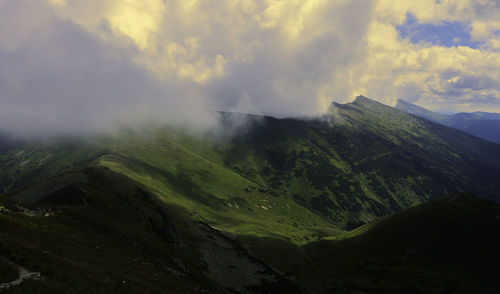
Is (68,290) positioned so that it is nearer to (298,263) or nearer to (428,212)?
(298,263)

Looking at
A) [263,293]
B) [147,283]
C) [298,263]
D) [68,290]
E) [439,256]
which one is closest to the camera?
[68,290]

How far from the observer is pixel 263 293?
98.7m

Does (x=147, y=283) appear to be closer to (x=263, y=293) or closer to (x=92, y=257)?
(x=92, y=257)

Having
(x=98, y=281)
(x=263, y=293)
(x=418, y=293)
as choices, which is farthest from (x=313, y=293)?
(x=98, y=281)

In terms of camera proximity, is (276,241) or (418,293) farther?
(276,241)

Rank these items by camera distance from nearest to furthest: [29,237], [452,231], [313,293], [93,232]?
[29,237], [93,232], [313,293], [452,231]

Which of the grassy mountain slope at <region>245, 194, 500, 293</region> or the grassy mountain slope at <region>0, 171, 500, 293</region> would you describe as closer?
the grassy mountain slope at <region>0, 171, 500, 293</region>

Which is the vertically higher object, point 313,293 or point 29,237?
point 29,237

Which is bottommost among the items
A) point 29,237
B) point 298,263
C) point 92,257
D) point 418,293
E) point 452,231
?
point 298,263

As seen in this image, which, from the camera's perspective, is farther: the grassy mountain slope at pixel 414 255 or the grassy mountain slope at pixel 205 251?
the grassy mountain slope at pixel 414 255

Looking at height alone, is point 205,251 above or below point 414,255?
below

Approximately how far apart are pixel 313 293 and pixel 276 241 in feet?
207

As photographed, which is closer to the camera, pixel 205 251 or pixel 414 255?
pixel 205 251

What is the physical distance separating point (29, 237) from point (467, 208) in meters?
183
